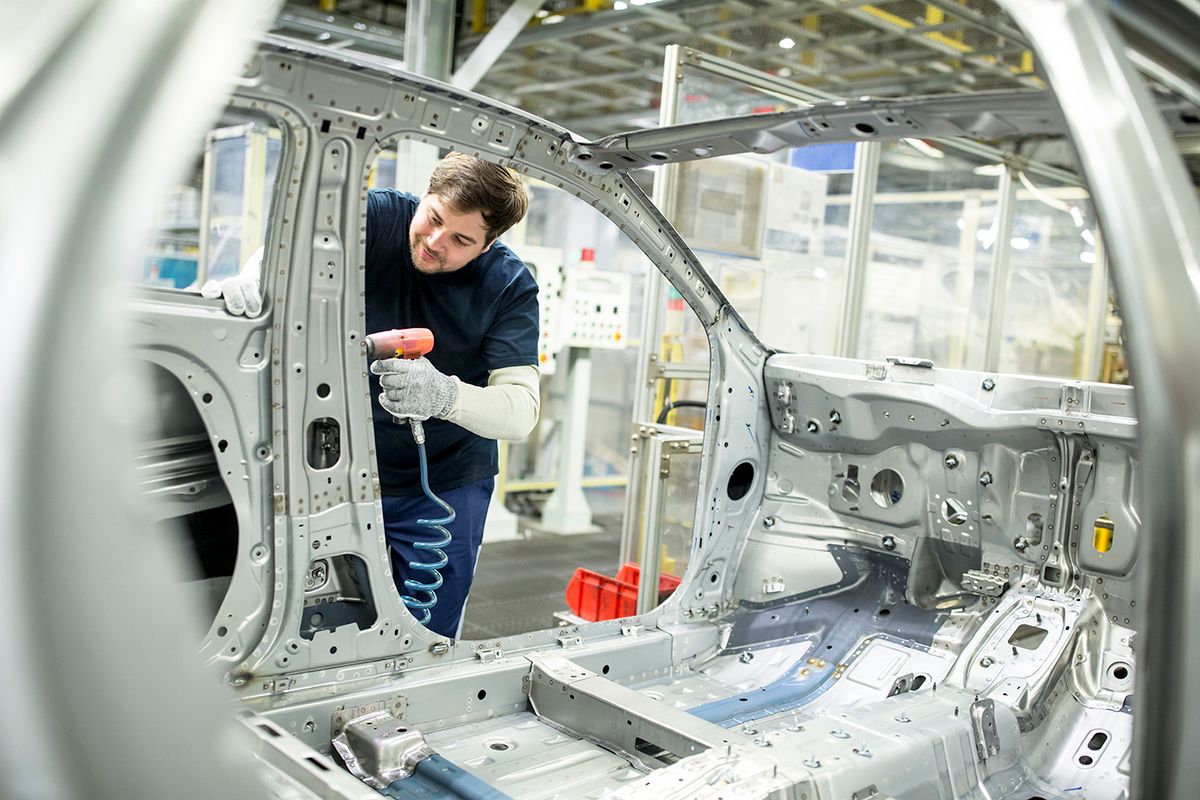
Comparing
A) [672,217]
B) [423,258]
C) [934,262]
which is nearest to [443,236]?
[423,258]

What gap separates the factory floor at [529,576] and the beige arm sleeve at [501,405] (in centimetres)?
198

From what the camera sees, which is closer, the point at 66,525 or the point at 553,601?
the point at 66,525

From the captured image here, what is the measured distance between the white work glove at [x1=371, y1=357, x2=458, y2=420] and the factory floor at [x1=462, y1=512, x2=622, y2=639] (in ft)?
7.59

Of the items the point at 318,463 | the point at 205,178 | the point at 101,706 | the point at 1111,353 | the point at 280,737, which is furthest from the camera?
the point at 1111,353

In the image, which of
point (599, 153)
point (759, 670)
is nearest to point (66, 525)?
point (599, 153)

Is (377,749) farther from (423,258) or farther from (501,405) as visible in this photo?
(423,258)

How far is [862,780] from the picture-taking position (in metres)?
2.51

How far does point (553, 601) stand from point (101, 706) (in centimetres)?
554

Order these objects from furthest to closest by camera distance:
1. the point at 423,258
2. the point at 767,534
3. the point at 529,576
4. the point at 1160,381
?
the point at 529,576
the point at 767,534
the point at 423,258
the point at 1160,381

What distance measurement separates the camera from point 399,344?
9.07ft

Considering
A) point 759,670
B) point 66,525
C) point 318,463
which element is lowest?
point 759,670

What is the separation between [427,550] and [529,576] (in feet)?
11.4

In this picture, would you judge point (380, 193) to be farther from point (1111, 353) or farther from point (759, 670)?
point (1111, 353)

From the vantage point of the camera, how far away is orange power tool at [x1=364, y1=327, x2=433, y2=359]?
2752mm
